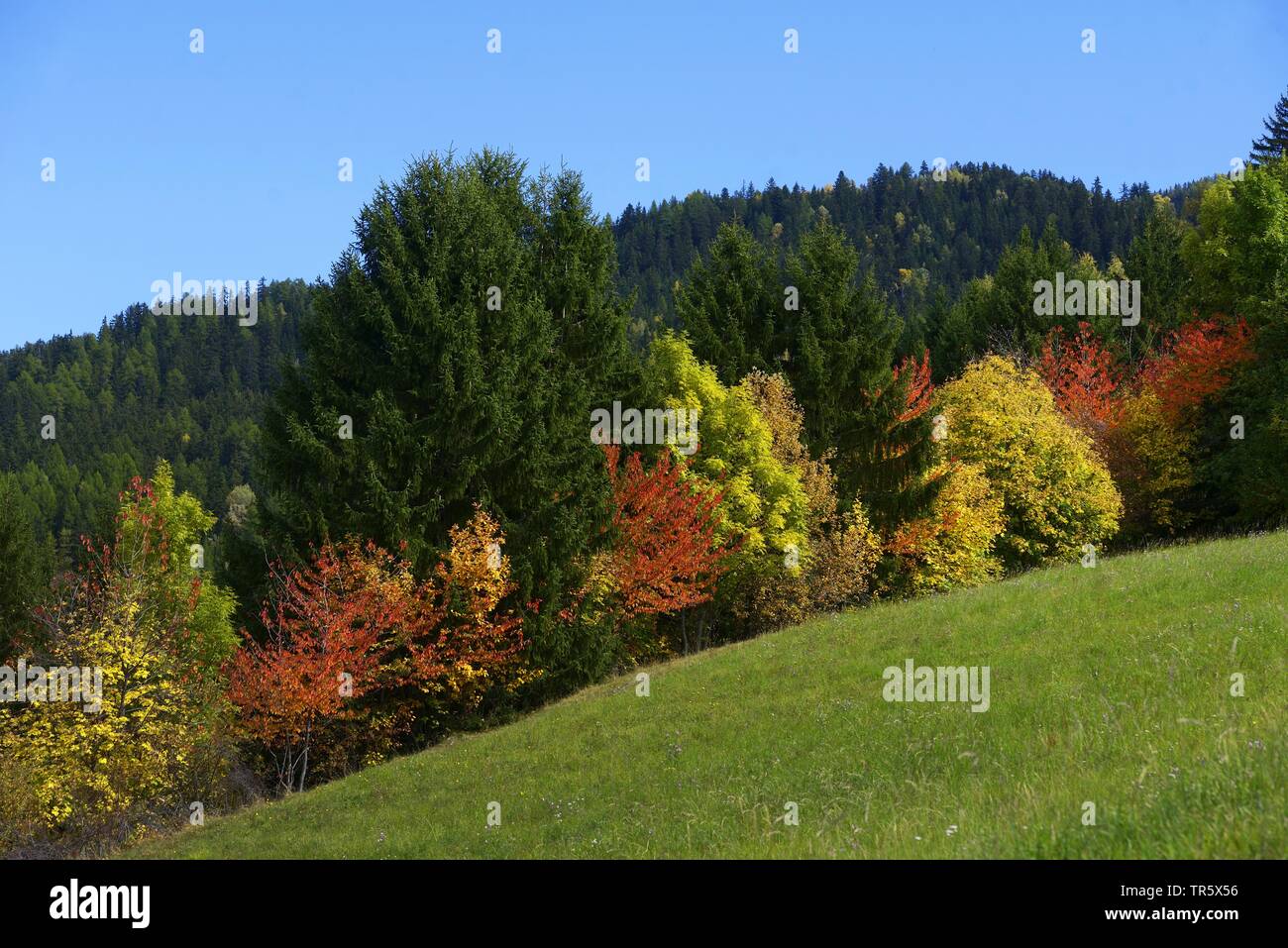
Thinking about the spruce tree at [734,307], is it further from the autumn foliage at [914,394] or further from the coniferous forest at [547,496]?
the autumn foliage at [914,394]

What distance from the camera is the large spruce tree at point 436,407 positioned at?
29.4m

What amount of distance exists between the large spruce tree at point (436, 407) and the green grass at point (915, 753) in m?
6.69

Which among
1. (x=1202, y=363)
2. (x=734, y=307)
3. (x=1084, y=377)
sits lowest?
(x=1202, y=363)

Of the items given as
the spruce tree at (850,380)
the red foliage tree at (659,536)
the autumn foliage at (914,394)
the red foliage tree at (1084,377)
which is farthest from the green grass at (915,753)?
the red foliage tree at (1084,377)

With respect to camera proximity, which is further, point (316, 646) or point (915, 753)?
point (316, 646)

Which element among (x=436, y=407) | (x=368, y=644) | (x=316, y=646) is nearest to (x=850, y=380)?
(x=436, y=407)

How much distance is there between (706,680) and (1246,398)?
36.3 metres

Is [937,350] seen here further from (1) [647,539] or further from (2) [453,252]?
(2) [453,252]

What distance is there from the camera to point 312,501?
97.1ft

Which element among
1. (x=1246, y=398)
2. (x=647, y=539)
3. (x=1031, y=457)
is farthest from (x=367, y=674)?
(x=1246, y=398)

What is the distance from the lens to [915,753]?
1413 centimetres

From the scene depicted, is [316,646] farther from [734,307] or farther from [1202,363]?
[1202,363]

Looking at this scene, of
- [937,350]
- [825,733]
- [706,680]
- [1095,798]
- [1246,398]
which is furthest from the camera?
[937,350]

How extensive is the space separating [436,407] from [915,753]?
67.5 feet
